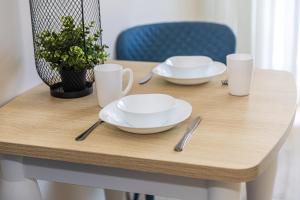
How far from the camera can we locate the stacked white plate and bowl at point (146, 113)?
1033 mm

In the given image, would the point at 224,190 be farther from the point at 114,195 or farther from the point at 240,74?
the point at 114,195

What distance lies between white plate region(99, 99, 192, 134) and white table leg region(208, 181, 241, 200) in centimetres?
16

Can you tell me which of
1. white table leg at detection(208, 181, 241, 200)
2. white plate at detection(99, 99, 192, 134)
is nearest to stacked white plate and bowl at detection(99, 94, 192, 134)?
white plate at detection(99, 99, 192, 134)

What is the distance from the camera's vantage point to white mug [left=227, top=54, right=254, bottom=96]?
48.9 inches

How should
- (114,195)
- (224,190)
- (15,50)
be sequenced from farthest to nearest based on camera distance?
(114,195)
(15,50)
(224,190)

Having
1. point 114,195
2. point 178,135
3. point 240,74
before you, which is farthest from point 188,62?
point 114,195

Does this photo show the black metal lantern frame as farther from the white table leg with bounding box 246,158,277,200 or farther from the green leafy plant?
the white table leg with bounding box 246,158,277,200

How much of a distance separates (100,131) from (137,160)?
17 cm

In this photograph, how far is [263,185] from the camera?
1.38 m

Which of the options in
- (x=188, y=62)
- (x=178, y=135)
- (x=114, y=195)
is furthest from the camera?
(x=114, y=195)

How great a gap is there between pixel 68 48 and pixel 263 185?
2.19 feet

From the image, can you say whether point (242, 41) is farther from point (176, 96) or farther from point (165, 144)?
point (165, 144)

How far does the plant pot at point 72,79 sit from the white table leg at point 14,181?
280 mm

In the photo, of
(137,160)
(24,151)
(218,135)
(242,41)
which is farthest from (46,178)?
(242,41)
